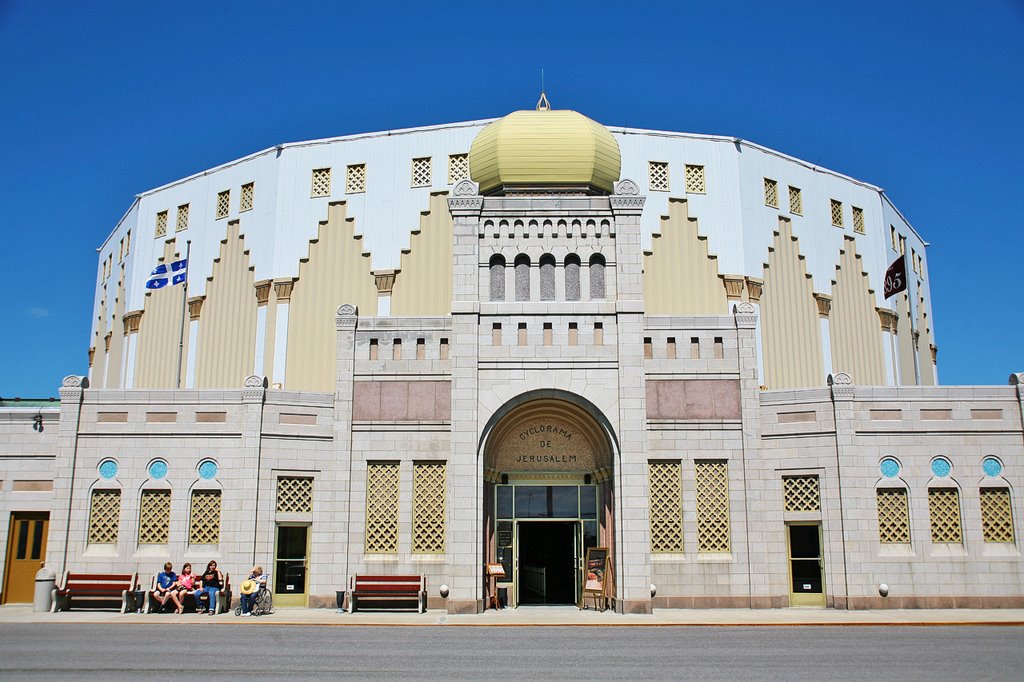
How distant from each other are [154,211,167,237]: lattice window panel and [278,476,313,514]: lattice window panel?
22024 mm

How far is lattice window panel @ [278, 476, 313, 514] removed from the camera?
23172mm

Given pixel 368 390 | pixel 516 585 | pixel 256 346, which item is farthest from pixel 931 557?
pixel 256 346

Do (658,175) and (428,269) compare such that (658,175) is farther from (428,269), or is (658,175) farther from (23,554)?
(23,554)

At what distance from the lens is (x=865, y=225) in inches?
1583

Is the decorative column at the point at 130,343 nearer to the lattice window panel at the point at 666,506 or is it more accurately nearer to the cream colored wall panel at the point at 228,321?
the cream colored wall panel at the point at 228,321

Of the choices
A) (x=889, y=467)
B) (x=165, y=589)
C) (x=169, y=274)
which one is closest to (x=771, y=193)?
(x=889, y=467)

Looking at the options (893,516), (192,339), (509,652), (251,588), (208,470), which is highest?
(192,339)

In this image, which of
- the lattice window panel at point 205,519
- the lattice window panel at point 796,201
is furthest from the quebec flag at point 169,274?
the lattice window panel at point 796,201

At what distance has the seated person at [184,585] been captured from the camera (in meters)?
21.6

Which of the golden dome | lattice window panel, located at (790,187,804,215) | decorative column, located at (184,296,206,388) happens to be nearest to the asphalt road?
the golden dome

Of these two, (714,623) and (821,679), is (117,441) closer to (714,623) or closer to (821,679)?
(714,623)

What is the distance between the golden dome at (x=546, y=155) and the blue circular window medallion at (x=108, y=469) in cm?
1209

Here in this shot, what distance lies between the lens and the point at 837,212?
3944 centimetres

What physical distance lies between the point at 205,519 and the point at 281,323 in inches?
546
